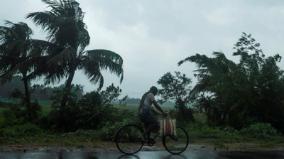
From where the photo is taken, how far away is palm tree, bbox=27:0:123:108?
68.8ft

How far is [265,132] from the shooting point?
61.5 ft

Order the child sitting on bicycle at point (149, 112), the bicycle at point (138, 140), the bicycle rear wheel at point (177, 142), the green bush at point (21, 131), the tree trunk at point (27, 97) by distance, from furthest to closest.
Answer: the tree trunk at point (27, 97) < the green bush at point (21, 131) < the bicycle rear wheel at point (177, 142) < the bicycle at point (138, 140) < the child sitting on bicycle at point (149, 112)

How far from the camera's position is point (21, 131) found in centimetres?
1734

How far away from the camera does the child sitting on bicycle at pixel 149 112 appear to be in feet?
43.9

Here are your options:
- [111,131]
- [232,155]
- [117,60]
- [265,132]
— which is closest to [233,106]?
[265,132]

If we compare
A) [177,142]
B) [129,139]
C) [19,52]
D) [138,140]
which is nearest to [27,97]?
[19,52]

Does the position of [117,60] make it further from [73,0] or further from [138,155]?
[138,155]

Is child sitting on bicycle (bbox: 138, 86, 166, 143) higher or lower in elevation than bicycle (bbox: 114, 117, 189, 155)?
higher

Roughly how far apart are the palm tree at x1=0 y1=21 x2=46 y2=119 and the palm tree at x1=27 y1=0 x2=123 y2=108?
2.15 ft

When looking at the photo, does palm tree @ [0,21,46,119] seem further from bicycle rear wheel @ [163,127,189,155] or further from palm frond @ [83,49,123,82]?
bicycle rear wheel @ [163,127,189,155]

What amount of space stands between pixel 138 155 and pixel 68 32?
9367mm

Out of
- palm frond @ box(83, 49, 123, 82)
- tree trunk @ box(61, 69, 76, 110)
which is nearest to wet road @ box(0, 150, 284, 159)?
tree trunk @ box(61, 69, 76, 110)

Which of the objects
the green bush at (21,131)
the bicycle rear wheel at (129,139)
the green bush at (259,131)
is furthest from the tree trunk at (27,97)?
the green bush at (259,131)

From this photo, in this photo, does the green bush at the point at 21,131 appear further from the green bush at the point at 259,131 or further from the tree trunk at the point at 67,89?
the green bush at the point at 259,131
